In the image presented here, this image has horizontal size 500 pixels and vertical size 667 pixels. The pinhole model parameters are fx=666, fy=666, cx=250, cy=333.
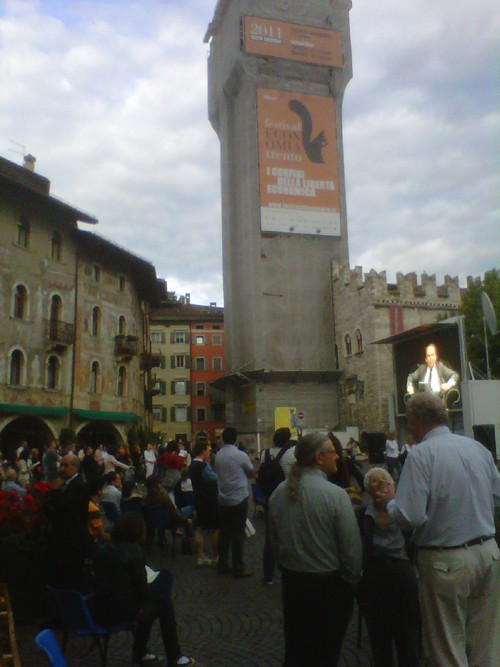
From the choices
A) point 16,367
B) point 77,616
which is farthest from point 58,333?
point 77,616

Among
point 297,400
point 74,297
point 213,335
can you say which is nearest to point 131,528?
point 74,297

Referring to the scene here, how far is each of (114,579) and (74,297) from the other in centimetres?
2921

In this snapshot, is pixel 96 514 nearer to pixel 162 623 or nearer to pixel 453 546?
pixel 162 623

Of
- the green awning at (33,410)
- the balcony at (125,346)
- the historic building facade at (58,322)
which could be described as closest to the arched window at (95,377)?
the historic building facade at (58,322)

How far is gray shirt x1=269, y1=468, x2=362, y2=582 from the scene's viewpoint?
3760 millimetres

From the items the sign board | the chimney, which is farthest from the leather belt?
the sign board

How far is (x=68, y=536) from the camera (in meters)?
5.91

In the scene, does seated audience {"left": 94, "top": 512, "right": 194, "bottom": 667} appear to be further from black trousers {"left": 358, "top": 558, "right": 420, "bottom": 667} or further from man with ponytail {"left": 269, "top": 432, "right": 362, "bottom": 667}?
black trousers {"left": 358, "top": 558, "right": 420, "bottom": 667}

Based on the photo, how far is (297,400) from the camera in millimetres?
42562

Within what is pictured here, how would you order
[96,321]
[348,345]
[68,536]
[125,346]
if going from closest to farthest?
1. [68,536]
2. [96,321]
3. [125,346]
4. [348,345]

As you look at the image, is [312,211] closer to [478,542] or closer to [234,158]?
[234,158]

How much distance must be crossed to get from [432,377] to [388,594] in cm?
1597

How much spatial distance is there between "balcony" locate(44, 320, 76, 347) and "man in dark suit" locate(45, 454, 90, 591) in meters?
25.6

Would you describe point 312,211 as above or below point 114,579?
above
